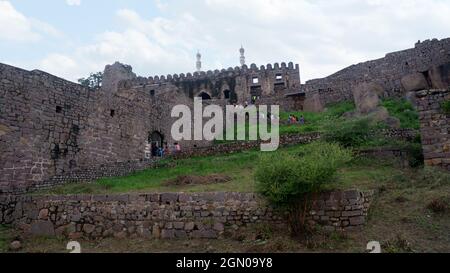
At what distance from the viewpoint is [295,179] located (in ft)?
25.8

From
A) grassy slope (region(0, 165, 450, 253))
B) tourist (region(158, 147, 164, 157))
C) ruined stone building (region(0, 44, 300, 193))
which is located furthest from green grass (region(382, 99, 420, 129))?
tourist (region(158, 147, 164, 157))

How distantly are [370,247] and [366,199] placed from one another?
5.49 feet

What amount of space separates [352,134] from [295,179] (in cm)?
774

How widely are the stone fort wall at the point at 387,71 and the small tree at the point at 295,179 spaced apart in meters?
17.1

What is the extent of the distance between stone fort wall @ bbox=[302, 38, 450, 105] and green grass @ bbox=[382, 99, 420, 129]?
87.8 inches

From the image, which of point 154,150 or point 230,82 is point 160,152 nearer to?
point 154,150

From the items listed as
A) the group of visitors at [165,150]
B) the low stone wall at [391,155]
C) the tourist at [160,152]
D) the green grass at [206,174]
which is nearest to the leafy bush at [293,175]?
the green grass at [206,174]

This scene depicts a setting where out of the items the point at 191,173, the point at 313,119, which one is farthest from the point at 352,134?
the point at 313,119

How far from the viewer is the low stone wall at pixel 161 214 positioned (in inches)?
340

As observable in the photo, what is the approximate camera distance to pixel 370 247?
7.52 meters

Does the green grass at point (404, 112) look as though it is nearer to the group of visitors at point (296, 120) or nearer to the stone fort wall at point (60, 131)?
the group of visitors at point (296, 120)
